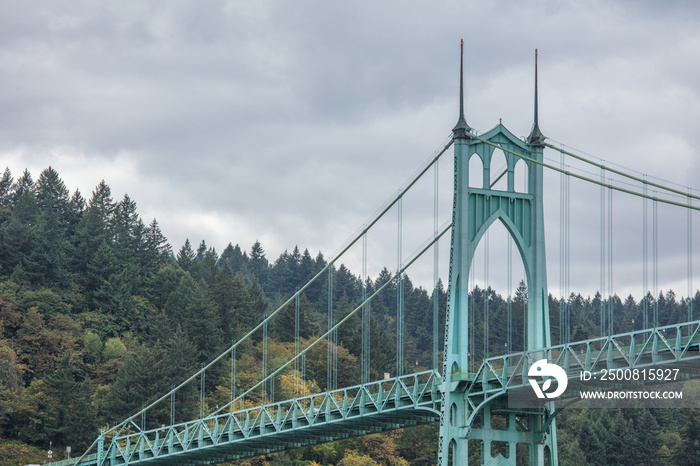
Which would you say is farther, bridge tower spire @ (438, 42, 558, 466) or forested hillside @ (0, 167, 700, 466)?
forested hillside @ (0, 167, 700, 466)

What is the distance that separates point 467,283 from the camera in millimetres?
68875

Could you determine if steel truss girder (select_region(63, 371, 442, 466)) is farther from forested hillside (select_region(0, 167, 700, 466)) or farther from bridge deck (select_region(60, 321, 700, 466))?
forested hillside (select_region(0, 167, 700, 466))

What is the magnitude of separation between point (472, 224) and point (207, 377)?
62.4 metres

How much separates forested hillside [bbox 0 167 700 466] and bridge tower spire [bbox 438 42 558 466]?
98.3 feet

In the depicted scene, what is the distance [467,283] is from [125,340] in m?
77.4

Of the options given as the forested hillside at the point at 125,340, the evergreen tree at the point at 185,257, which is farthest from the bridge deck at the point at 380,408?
the evergreen tree at the point at 185,257

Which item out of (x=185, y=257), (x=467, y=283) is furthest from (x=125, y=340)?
(x=467, y=283)

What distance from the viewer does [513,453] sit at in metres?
68.9

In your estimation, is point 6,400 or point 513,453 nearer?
point 513,453

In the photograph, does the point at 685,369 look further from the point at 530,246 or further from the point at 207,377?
the point at 207,377

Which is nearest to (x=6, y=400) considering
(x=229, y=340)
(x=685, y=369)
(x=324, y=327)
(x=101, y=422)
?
(x=101, y=422)

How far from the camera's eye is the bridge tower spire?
67.9 metres

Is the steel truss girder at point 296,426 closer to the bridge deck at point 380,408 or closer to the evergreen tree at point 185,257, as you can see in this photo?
the bridge deck at point 380,408

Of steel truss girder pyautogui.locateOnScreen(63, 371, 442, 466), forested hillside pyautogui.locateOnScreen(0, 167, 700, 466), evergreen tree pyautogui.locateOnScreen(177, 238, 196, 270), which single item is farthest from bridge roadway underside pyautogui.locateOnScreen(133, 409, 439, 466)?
evergreen tree pyautogui.locateOnScreen(177, 238, 196, 270)
